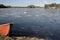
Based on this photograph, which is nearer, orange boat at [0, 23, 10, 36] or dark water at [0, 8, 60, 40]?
orange boat at [0, 23, 10, 36]

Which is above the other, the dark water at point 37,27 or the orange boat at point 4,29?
the orange boat at point 4,29

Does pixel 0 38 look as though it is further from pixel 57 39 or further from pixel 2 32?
pixel 57 39

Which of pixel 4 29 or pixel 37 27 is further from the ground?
pixel 4 29

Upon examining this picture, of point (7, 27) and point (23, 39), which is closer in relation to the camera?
point (23, 39)

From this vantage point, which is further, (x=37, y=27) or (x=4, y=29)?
(x=37, y=27)

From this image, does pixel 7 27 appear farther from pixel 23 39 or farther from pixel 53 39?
pixel 53 39

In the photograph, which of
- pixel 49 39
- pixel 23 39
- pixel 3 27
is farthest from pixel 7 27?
pixel 49 39

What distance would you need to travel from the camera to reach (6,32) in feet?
96.2

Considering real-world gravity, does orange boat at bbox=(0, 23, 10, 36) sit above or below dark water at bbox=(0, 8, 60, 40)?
above

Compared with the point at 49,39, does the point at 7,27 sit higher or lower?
higher

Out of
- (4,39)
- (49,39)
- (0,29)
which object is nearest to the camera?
(4,39)

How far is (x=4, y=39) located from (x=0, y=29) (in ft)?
16.3

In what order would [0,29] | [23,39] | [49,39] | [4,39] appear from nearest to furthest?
[4,39]
[23,39]
[0,29]
[49,39]

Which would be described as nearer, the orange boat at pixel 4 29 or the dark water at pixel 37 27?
the orange boat at pixel 4 29
